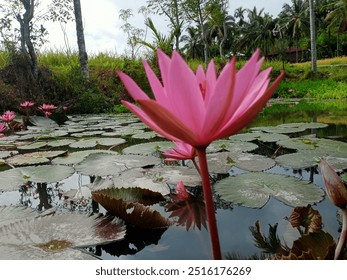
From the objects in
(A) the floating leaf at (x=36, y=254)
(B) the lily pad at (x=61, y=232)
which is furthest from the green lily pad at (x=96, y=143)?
(A) the floating leaf at (x=36, y=254)

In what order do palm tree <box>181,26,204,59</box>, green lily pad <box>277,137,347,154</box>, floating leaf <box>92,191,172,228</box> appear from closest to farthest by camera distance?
floating leaf <box>92,191,172,228</box>, green lily pad <box>277,137,347,154</box>, palm tree <box>181,26,204,59</box>

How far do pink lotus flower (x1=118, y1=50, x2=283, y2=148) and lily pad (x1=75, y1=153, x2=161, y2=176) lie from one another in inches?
36.9

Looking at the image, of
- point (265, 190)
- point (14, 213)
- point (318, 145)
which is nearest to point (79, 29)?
point (318, 145)

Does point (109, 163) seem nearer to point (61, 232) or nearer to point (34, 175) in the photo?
point (34, 175)

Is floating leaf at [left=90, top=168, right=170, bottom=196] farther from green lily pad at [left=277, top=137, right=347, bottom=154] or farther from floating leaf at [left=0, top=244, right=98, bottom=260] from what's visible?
green lily pad at [left=277, top=137, right=347, bottom=154]

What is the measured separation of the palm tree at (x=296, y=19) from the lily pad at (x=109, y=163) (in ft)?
80.1

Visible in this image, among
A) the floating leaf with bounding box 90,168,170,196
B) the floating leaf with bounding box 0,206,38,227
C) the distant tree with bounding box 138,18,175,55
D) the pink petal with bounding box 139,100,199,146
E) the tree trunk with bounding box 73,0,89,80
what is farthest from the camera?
the distant tree with bounding box 138,18,175,55

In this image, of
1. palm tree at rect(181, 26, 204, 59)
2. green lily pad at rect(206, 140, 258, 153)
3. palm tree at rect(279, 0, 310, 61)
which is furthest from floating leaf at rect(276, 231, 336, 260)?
palm tree at rect(181, 26, 204, 59)

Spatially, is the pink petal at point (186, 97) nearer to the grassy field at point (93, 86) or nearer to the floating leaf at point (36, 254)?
the floating leaf at point (36, 254)

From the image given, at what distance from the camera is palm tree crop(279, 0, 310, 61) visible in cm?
2328

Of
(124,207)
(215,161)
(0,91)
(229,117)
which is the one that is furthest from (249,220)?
(0,91)
